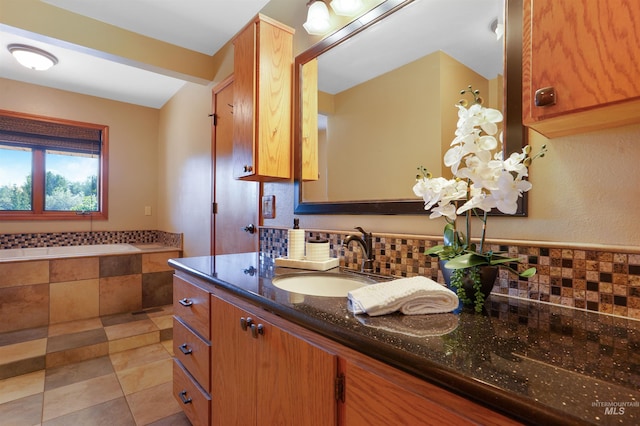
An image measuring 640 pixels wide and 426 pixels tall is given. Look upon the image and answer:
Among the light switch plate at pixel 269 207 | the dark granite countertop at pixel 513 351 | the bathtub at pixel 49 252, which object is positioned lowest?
the bathtub at pixel 49 252

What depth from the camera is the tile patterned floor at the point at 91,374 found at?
5.59 feet

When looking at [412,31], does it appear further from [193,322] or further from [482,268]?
[193,322]

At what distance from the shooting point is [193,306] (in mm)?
1370

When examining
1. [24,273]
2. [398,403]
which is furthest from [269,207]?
[24,273]

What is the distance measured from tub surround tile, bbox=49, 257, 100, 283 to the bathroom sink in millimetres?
2624

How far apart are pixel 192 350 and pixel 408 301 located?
3.61 feet

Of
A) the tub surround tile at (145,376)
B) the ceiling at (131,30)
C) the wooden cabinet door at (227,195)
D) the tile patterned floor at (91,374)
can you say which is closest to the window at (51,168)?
the ceiling at (131,30)

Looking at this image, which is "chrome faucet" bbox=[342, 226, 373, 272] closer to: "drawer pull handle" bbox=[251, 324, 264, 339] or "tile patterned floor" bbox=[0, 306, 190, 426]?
"drawer pull handle" bbox=[251, 324, 264, 339]

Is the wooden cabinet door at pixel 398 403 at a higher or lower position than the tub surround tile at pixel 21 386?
higher

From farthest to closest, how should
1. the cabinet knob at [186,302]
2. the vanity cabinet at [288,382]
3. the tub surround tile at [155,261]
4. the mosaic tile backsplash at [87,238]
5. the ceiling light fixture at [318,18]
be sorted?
the mosaic tile backsplash at [87,238] < the tub surround tile at [155,261] < the ceiling light fixture at [318,18] < the cabinet knob at [186,302] < the vanity cabinet at [288,382]

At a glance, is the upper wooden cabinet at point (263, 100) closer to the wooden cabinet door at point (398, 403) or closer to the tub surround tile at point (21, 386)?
the wooden cabinet door at point (398, 403)

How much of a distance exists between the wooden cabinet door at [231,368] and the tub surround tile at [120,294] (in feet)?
7.82

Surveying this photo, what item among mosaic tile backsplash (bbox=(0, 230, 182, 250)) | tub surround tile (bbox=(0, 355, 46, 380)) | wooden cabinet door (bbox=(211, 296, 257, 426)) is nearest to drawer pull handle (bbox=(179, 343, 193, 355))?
wooden cabinet door (bbox=(211, 296, 257, 426))

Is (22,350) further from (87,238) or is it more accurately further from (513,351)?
(513,351)
